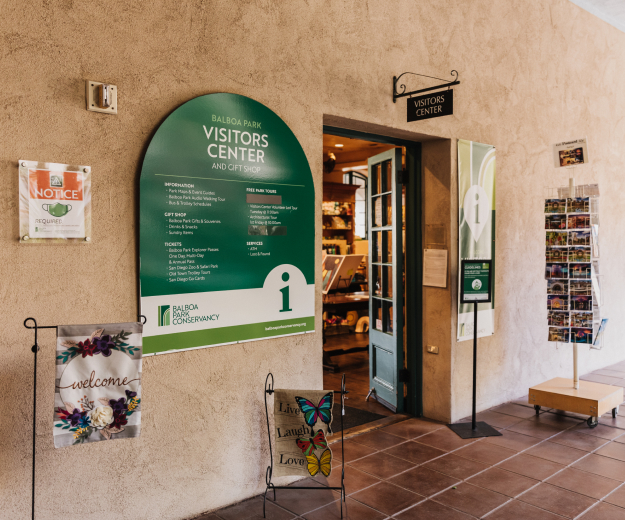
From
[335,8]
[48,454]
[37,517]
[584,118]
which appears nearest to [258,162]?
[335,8]

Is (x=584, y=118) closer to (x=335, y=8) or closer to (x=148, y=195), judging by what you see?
(x=335, y=8)

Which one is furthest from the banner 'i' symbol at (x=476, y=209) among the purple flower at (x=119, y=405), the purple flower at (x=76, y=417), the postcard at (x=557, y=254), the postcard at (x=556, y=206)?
the purple flower at (x=76, y=417)

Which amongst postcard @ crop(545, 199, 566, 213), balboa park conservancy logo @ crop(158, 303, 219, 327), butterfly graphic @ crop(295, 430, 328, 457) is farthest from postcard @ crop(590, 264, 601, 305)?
balboa park conservancy logo @ crop(158, 303, 219, 327)

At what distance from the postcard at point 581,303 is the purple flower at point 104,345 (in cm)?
402

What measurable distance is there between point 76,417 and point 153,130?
59.7 inches

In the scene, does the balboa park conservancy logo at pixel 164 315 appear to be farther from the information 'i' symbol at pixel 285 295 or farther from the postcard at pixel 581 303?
the postcard at pixel 581 303

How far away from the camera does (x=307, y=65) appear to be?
3.50 metres

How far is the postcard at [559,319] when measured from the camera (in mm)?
4754

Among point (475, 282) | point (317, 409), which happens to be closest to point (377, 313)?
point (475, 282)

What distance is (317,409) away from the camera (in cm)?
301

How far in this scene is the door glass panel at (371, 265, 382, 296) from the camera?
5.20 m

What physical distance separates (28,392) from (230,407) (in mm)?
1132

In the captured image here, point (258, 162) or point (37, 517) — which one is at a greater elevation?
point (258, 162)

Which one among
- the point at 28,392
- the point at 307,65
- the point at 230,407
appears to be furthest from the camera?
the point at 307,65
